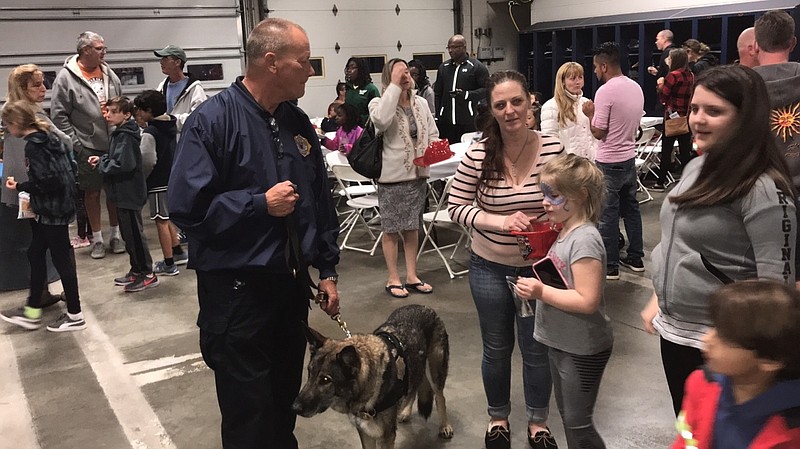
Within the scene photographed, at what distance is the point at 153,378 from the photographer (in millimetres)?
3889

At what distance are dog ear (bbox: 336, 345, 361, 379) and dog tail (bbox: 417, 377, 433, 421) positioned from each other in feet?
2.48

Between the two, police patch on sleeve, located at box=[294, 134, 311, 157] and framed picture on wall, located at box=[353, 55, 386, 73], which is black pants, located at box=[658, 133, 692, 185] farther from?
police patch on sleeve, located at box=[294, 134, 311, 157]

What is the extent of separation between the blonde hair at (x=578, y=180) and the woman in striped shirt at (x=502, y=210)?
0.86 ft

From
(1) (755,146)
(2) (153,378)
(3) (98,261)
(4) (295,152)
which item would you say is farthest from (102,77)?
(1) (755,146)

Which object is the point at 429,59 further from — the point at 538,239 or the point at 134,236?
the point at 538,239

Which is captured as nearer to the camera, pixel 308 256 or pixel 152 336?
pixel 308 256

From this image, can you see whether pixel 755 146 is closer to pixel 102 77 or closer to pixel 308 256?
pixel 308 256

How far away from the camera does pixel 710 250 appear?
1.79m

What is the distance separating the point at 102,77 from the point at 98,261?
170cm

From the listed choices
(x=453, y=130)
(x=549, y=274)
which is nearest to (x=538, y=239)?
(x=549, y=274)

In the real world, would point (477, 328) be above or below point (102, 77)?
below

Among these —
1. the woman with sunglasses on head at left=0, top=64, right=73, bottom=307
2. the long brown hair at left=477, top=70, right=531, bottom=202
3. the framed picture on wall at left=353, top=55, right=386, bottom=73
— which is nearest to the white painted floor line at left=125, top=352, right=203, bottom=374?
the woman with sunglasses on head at left=0, top=64, right=73, bottom=307

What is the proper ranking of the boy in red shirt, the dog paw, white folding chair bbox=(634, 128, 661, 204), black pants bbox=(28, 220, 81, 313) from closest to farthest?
the boy in red shirt → the dog paw → black pants bbox=(28, 220, 81, 313) → white folding chair bbox=(634, 128, 661, 204)

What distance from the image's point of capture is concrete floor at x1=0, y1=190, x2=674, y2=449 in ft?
10.4
